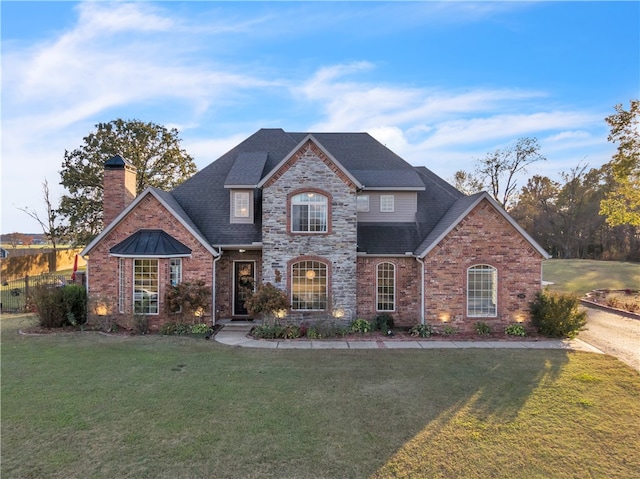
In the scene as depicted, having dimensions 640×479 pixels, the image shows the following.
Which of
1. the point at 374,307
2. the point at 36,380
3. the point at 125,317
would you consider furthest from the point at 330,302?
the point at 36,380

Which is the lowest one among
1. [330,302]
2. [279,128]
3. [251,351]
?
[251,351]

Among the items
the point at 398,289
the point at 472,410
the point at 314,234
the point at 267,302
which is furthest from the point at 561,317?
the point at 267,302

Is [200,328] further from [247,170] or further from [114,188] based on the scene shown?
[114,188]

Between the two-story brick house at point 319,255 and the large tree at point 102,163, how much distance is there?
19.2 m

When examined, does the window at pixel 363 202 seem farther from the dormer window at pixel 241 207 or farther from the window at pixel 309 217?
the dormer window at pixel 241 207

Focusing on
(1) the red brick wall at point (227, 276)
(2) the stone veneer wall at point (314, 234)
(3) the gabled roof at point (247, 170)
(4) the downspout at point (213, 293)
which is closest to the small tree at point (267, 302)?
(2) the stone veneer wall at point (314, 234)

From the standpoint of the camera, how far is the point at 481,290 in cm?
1474

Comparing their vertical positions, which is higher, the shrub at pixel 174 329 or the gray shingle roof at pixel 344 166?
the gray shingle roof at pixel 344 166

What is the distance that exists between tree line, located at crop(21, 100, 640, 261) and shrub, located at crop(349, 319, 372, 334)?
18791 millimetres

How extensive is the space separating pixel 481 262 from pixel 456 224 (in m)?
1.94

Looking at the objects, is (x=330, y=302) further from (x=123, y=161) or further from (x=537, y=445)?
(x=123, y=161)

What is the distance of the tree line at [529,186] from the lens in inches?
877

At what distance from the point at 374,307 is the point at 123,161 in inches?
543

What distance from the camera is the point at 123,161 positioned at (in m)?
16.8
